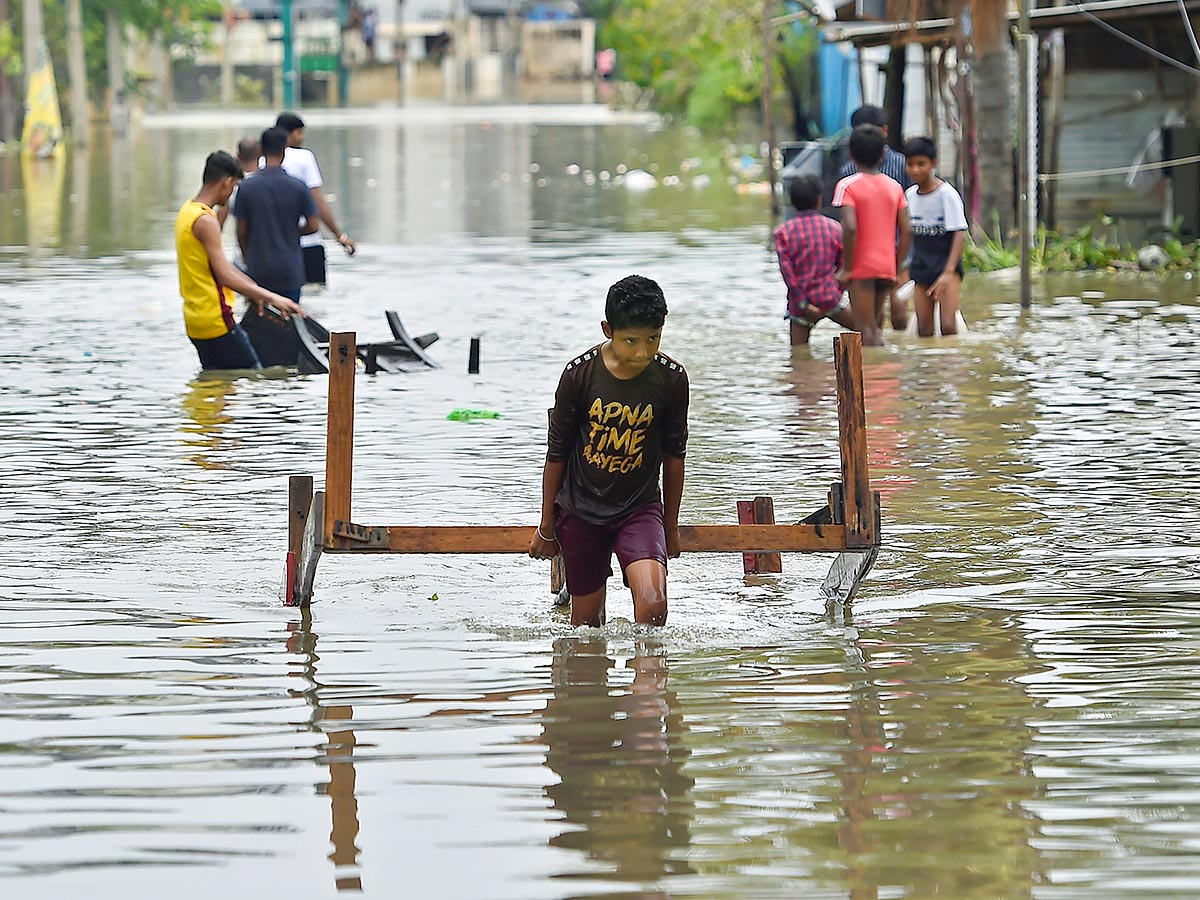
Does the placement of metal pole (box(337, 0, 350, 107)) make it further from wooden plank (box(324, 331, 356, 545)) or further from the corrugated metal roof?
wooden plank (box(324, 331, 356, 545))

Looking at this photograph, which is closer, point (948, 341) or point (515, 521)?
point (515, 521)

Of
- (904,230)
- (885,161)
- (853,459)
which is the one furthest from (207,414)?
(885,161)

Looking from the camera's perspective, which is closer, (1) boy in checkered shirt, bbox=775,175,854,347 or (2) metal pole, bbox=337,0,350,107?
(1) boy in checkered shirt, bbox=775,175,854,347

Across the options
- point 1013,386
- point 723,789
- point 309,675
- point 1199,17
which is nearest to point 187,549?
point 309,675

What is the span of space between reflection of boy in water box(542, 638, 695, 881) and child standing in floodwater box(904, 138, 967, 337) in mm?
8092

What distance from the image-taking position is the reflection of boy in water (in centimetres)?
486

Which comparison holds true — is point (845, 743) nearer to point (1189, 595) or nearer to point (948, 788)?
point (948, 788)

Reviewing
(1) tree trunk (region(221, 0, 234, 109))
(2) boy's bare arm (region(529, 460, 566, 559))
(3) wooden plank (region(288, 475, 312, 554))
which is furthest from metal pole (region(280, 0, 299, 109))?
(2) boy's bare arm (region(529, 460, 566, 559))

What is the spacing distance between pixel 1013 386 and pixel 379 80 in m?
89.5

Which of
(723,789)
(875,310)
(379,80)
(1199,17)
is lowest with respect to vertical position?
(723,789)

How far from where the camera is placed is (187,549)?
27.0ft

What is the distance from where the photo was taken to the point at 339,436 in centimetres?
677

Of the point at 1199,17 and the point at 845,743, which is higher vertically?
the point at 1199,17

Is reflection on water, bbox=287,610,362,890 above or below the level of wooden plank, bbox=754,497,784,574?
below
